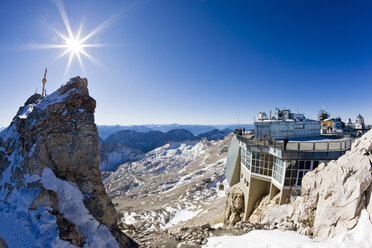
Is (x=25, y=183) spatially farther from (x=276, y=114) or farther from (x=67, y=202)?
(x=276, y=114)

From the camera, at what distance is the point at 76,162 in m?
10.7

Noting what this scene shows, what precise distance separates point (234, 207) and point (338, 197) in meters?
15.8

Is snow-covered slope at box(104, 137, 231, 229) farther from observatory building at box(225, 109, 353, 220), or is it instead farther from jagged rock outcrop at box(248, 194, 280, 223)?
observatory building at box(225, 109, 353, 220)

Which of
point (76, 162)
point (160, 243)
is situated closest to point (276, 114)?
point (160, 243)

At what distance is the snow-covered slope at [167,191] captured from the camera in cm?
3866

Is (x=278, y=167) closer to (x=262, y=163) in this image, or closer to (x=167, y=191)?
(x=262, y=163)

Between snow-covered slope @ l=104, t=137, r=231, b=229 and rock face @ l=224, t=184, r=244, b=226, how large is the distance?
8.93 metres

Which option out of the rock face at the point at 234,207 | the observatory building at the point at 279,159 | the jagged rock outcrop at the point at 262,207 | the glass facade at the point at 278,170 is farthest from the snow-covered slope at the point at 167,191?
Result: the glass facade at the point at 278,170

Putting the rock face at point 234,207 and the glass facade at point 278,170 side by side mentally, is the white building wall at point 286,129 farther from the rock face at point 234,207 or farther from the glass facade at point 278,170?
the rock face at point 234,207

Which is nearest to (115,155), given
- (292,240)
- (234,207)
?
(234,207)

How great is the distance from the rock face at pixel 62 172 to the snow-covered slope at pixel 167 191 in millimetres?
26599

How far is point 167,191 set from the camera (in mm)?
67250

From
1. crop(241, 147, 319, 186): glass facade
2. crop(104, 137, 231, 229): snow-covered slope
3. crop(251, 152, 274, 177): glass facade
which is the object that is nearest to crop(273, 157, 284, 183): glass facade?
crop(241, 147, 319, 186): glass facade

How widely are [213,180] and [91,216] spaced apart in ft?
181
